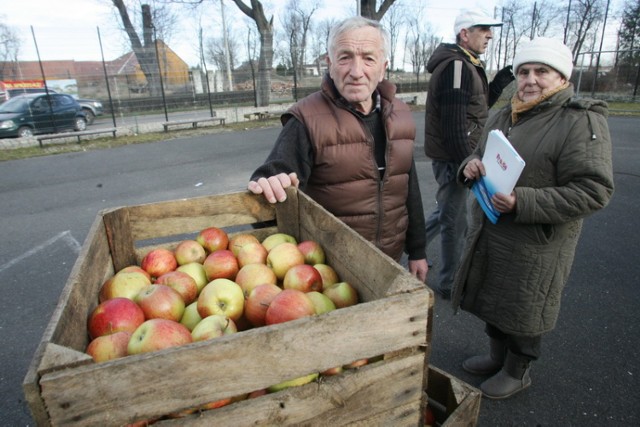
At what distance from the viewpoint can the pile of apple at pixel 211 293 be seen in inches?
49.1

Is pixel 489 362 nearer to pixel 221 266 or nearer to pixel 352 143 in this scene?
pixel 352 143

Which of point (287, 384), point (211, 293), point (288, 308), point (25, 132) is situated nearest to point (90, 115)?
point (25, 132)

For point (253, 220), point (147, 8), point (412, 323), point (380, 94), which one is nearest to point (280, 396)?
point (412, 323)

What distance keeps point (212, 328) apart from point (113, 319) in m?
0.31

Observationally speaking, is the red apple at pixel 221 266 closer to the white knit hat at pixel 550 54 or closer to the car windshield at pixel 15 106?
the white knit hat at pixel 550 54

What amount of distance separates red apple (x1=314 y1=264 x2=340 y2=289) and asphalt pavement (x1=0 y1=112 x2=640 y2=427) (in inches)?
58.0

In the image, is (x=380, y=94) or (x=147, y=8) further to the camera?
(x=147, y=8)

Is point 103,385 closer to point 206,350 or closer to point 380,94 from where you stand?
point 206,350

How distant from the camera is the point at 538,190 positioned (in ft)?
6.73

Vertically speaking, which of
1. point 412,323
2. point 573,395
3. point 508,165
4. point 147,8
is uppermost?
point 147,8

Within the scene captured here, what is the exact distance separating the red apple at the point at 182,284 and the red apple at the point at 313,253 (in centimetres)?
47

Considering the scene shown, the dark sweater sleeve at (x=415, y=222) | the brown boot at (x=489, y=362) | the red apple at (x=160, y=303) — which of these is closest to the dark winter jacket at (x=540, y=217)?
the dark sweater sleeve at (x=415, y=222)

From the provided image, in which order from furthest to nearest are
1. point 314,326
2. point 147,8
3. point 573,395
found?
1. point 147,8
2. point 573,395
3. point 314,326

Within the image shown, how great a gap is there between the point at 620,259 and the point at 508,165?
10.7 feet
